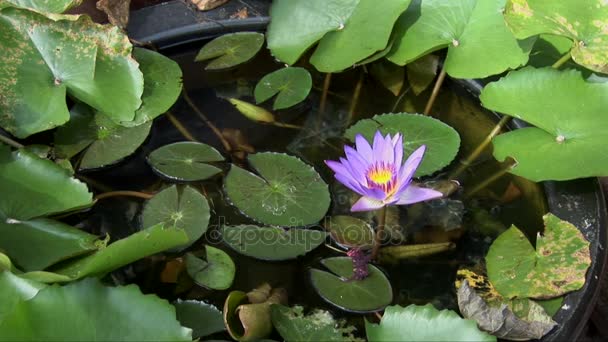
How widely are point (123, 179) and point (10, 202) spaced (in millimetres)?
255

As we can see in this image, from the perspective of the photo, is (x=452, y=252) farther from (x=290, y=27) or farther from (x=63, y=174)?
(x=63, y=174)

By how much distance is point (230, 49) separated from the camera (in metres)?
1.67

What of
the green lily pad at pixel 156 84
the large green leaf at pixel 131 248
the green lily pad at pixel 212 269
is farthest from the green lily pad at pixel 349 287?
the green lily pad at pixel 156 84

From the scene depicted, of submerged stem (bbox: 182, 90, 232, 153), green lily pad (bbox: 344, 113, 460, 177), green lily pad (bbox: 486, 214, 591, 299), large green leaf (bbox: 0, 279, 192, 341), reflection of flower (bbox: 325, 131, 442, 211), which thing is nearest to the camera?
large green leaf (bbox: 0, 279, 192, 341)

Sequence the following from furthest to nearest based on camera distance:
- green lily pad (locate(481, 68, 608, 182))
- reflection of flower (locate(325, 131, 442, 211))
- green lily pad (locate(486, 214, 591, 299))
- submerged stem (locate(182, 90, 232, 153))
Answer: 1. submerged stem (locate(182, 90, 232, 153))
2. green lily pad (locate(481, 68, 608, 182))
3. green lily pad (locate(486, 214, 591, 299))
4. reflection of flower (locate(325, 131, 442, 211))

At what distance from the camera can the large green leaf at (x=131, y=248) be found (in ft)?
3.45

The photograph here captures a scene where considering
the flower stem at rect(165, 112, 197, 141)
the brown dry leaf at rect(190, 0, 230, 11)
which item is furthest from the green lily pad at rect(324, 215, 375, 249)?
the brown dry leaf at rect(190, 0, 230, 11)

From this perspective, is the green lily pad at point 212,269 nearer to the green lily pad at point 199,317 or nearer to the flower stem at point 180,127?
the green lily pad at point 199,317

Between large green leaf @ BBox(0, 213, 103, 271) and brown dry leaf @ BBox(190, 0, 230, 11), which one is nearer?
large green leaf @ BBox(0, 213, 103, 271)

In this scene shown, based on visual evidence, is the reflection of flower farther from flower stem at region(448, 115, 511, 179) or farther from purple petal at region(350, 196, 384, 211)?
flower stem at region(448, 115, 511, 179)

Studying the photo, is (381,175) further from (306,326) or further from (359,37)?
(359,37)

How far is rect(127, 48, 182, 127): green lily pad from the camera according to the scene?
1.49 metres

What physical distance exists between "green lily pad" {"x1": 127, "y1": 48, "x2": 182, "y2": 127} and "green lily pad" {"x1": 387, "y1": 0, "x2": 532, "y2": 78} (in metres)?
0.50

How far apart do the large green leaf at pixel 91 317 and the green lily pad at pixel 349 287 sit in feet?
1.11
